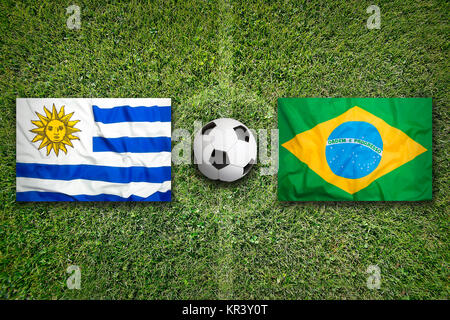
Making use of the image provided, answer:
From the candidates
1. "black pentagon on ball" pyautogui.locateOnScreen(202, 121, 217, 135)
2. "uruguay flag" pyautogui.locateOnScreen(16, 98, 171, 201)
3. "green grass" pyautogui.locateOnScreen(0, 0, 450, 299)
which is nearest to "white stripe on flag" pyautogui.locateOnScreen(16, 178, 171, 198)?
"uruguay flag" pyautogui.locateOnScreen(16, 98, 171, 201)

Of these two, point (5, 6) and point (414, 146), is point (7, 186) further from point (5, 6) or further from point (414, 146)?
point (414, 146)

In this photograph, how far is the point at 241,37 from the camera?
195 cm

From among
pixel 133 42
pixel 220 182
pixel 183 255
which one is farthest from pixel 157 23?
pixel 183 255

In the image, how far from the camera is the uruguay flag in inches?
73.7

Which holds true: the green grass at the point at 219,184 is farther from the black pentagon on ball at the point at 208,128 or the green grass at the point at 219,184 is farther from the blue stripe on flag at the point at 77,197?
the black pentagon on ball at the point at 208,128

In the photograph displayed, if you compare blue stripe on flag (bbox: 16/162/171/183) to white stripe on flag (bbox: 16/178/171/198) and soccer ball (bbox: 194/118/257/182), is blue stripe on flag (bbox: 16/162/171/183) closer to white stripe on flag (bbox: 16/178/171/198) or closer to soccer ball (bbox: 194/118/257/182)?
white stripe on flag (bbox: 16/178/171/198)

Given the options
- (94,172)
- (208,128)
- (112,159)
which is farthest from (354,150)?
(94,172)

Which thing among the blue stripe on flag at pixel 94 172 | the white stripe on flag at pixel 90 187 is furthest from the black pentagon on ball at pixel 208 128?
the white stripe on flag at pixel 90 187

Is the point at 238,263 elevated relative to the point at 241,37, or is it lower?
lower

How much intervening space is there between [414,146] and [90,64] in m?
3.19

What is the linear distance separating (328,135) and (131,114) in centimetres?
185

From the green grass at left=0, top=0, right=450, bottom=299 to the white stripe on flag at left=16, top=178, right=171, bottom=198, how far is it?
5.4 inches

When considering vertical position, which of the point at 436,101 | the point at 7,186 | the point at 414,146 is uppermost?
the point at 436,101

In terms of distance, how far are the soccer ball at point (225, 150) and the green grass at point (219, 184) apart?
0.75 ft
